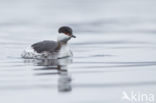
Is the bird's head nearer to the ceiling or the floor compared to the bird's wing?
nearer to the ceiling

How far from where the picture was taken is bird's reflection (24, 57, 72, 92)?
58.4ft

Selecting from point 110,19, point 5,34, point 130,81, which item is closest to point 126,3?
point 110,19

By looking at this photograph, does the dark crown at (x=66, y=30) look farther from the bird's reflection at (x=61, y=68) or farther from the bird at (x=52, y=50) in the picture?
the bird's reflection at (x=61, y=68)

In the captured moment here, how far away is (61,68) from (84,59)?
116 inches

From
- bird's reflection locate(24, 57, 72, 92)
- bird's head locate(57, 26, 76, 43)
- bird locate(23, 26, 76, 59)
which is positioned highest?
bird's head locate(57, 26, 76, 43)

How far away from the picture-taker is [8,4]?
65312 millimetres

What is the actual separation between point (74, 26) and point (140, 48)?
14.4 metres

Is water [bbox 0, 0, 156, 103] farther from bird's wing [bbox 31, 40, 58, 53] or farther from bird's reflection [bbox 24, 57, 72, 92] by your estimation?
bird's wing [bbox 31, 40, 58, 53]

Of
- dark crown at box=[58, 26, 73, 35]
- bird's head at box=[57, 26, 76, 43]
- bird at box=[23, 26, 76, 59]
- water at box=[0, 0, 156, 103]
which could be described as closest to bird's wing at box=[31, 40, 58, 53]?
bird at box=[23, 26, 76, 59]

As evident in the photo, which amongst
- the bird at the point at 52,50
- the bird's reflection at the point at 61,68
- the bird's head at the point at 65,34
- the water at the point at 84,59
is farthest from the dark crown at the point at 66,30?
the bird's reflection at the point at 61,68

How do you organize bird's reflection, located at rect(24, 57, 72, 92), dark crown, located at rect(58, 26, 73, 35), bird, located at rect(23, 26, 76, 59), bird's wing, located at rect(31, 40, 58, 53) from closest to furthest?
1. bird's reflection, located at rect(24, 57, 72, 92)
2. bird, located at rect(23, 26, 76, 59)
3. bird's wing, located at rect(31, 40, 58, 53)
4. dark crown, located at rect(58, 26, 73, 35)

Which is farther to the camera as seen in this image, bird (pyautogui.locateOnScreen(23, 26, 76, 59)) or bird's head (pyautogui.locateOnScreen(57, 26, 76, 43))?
bird's head (pyautogui.locateOnScreen(57, 26, 76, 43))

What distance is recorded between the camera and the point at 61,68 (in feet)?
72.0

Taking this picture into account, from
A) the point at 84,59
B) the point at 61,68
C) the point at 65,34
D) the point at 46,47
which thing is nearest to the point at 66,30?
the point at 65,34
